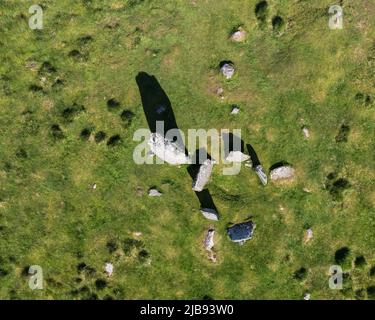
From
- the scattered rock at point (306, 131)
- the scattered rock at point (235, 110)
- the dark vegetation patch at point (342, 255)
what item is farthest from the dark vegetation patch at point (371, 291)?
the scattered rock at point (235, 110)

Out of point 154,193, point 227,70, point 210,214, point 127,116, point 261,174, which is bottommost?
point 210,214

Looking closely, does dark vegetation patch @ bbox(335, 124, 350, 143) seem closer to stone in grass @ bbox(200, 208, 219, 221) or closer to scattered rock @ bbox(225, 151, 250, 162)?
scattered rock @ bbox(225, 151, 250, 162)

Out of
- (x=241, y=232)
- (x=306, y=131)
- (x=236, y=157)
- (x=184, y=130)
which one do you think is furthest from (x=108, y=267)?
(x=306, y=131)

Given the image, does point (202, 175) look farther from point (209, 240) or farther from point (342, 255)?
point (342, 255)

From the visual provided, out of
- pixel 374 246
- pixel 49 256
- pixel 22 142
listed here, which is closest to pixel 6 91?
pixel 22 142

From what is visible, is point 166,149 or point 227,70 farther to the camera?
point 227,70

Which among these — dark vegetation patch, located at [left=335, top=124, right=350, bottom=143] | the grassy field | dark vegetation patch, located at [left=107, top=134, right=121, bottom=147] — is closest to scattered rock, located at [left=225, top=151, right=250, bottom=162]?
the grassy field
